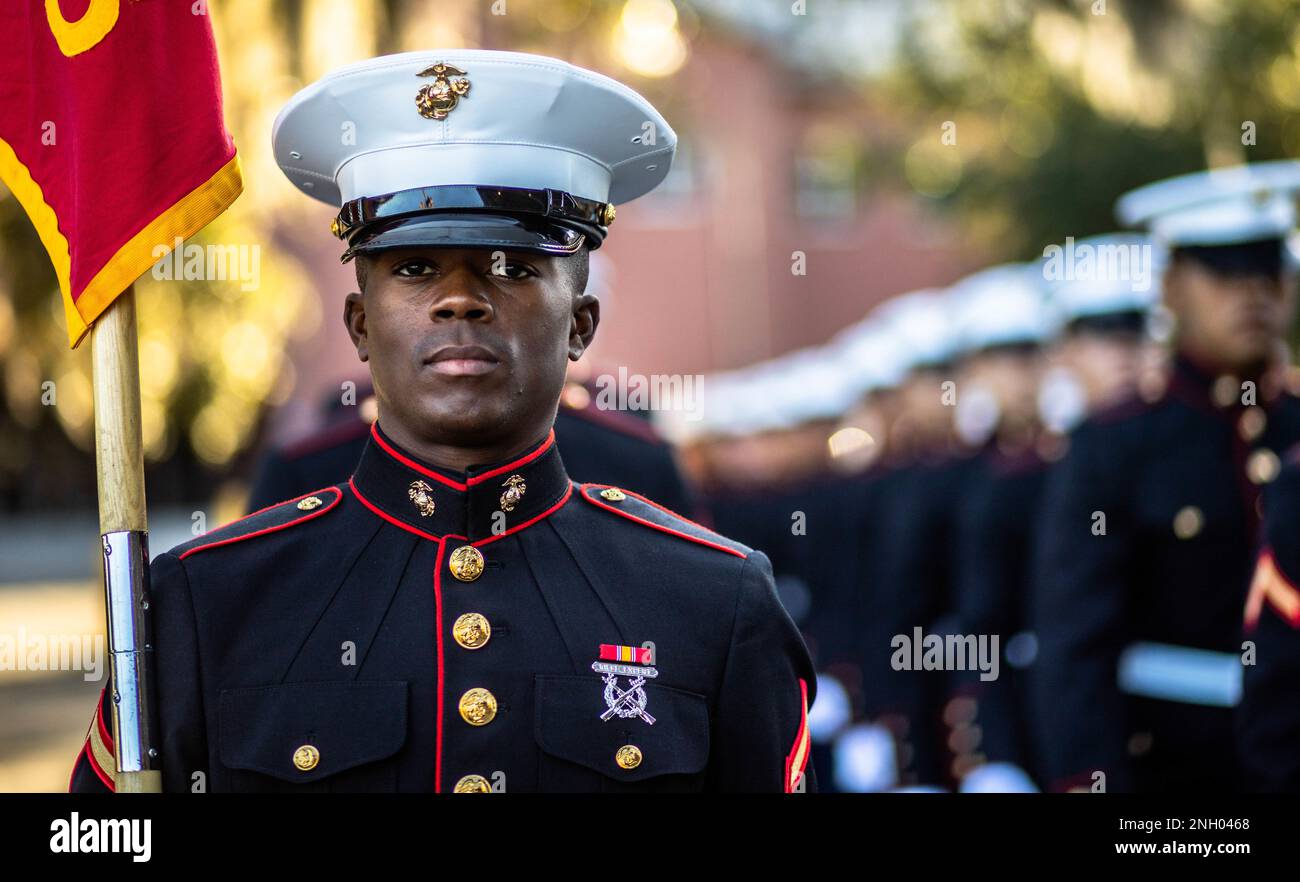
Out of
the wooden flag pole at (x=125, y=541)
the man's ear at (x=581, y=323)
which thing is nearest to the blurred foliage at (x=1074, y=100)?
the man's ear at (x=581, y=323)

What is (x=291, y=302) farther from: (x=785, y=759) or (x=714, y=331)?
(x=714, y=331)

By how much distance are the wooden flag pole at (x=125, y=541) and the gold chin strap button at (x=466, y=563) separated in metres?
0.46

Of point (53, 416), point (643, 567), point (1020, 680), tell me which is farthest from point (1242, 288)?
point (53, 416)

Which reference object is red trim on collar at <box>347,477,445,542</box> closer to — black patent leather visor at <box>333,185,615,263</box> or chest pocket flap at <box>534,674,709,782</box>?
chest pocket flap at <box>534,674,709,782</box>

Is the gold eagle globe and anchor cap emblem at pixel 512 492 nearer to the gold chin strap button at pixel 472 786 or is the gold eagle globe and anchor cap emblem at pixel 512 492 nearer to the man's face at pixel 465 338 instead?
the man's face at pixel 465 338

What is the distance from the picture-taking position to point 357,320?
274 cm

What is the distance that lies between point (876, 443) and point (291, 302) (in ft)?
13.1

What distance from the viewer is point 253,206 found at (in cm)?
780

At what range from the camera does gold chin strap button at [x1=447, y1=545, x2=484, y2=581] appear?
271 centimetres

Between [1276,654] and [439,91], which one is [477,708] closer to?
[439,91]

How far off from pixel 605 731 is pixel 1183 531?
353 cm

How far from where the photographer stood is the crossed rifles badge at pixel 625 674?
2648mm

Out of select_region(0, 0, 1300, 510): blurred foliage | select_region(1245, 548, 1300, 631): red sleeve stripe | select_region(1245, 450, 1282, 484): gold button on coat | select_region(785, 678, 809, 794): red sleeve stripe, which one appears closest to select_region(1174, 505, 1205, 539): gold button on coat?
select_region(1245, 450, 1282, 484): gold button on coat

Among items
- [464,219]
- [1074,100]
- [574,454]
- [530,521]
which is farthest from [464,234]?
[1074,100]
